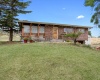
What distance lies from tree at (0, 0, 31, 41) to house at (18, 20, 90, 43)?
4.18 feet

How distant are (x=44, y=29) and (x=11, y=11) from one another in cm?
568

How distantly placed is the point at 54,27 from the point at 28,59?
55.3ft

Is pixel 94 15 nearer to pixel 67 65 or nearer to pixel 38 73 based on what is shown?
pixel 67 65

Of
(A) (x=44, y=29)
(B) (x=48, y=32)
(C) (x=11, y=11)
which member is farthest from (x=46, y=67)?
(B) (x=48, y=32)

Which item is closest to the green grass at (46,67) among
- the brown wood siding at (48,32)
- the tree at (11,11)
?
the tree at (11,11)

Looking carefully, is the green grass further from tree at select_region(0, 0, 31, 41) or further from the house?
the house

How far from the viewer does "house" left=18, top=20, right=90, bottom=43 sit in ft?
80.2

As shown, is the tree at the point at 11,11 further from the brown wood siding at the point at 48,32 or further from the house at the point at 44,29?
the brown wood siding at the point at 48,32

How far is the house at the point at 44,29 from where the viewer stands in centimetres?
2444

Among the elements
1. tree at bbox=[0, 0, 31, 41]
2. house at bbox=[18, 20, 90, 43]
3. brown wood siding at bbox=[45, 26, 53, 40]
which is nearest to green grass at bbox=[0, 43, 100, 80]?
tree at bbox=[0, 0, 31, 41]

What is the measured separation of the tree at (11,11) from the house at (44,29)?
1273 mm

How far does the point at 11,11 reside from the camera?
75.2ft

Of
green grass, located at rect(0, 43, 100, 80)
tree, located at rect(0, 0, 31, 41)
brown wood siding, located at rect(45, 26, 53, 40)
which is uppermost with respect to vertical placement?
tree, located at rect(0, 0, 31, 41)

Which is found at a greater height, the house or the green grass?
the house
